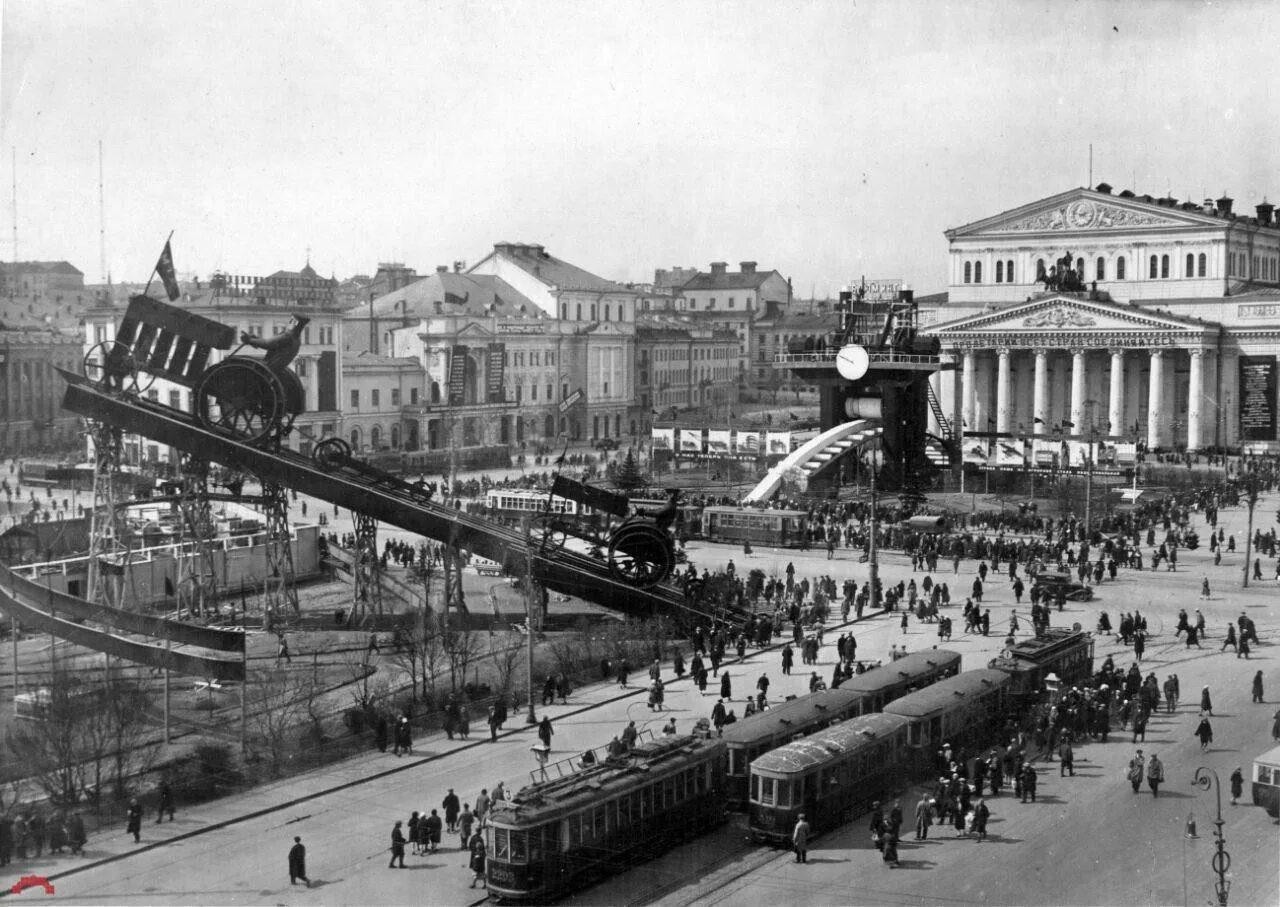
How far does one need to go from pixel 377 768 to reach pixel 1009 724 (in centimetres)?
1234

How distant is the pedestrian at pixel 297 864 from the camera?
20.5 m

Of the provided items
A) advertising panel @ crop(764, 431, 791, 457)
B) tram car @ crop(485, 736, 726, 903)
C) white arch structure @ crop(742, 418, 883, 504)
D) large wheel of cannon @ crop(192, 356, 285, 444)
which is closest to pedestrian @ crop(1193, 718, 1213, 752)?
tram car @ crop(485, 736, 726, 903)

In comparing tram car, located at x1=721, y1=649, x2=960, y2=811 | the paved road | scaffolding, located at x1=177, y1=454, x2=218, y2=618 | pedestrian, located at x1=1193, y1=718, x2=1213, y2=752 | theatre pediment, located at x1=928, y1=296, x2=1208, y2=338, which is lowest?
the paved road

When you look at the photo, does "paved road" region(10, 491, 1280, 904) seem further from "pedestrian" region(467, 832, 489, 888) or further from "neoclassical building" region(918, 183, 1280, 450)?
"neoclassical building" region(918, 183, 1280, 450)

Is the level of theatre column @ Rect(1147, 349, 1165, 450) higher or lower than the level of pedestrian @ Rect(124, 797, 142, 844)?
higher

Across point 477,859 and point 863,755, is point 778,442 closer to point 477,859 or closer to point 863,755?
point 863,755

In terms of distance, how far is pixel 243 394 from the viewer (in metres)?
37.6

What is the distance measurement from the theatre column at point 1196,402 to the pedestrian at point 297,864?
71140 mm

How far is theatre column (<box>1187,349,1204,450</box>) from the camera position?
8150 cm

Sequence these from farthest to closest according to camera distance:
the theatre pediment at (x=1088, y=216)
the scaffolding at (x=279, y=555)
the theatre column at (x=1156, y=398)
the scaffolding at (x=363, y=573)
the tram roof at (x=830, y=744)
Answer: the theatre pediment at (x=1088, y=216)
the theatre column at (x=1156, y=398)
the scaffolding at (x=279, y=555)
the scaffolding at (x=363, y=573)
the tram roof at (x=830, y=744)

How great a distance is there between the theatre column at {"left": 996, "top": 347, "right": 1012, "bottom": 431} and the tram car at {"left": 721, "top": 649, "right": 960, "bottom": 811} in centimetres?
5902

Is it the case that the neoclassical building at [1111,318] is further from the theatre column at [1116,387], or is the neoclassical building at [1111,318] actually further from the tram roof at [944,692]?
the tram roof at [944,692]

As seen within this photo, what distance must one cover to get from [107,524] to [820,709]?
20.9 meters

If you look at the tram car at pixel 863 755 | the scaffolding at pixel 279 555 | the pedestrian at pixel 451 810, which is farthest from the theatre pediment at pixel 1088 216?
the pedestrian at pixel 451 810
